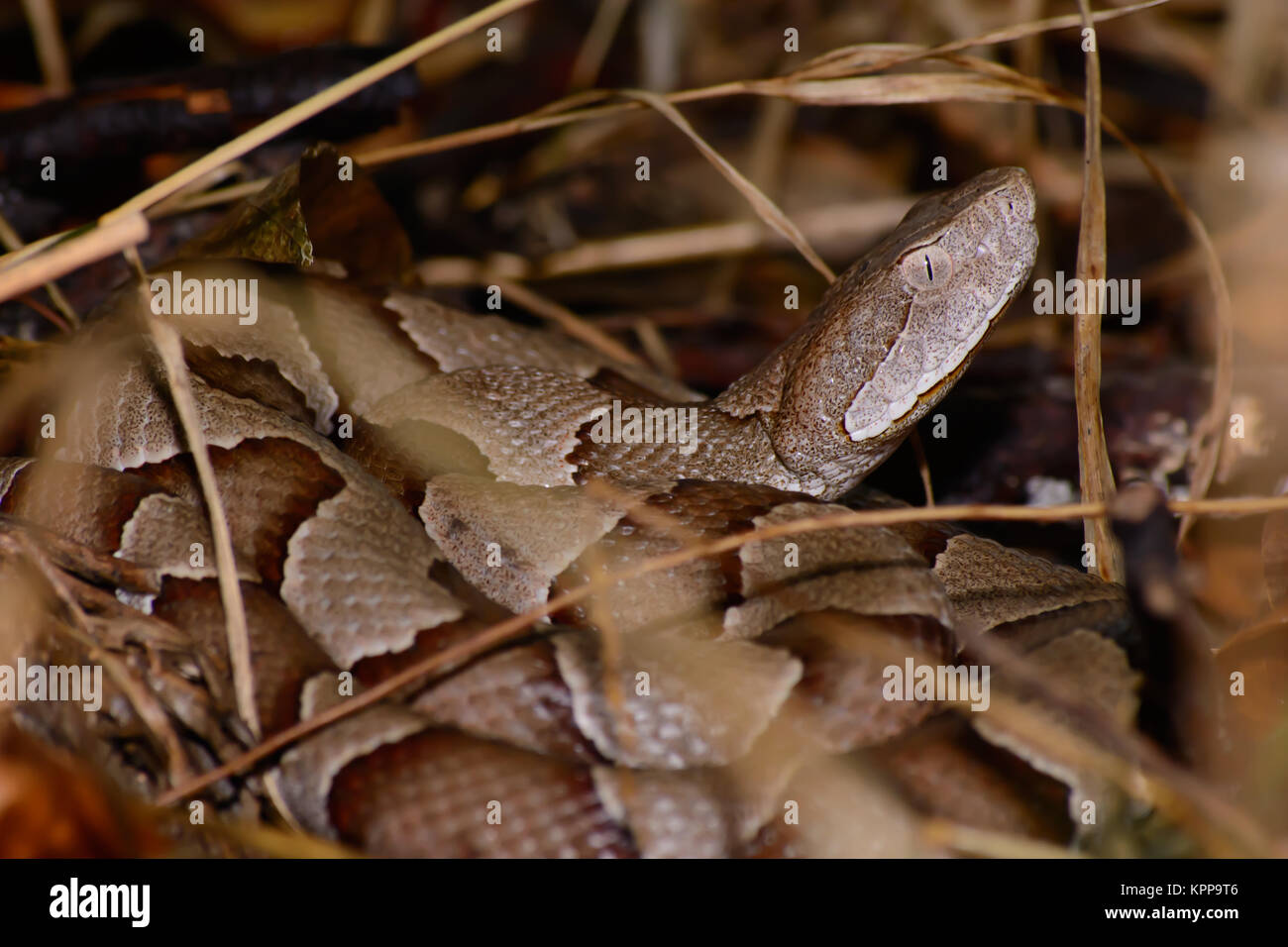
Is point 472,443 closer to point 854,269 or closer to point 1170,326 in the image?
point 854,269

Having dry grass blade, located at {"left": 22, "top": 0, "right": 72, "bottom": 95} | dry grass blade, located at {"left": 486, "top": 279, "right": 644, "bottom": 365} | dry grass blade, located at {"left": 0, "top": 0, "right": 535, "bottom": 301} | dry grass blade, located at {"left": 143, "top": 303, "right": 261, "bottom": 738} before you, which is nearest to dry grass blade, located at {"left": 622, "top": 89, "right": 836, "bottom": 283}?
dry grass blade, located at {"left": 0, "top": 0, "right": 535, "bottom": 301}

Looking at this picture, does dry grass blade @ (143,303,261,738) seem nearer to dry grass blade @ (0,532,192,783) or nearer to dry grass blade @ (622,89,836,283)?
dry grass blade @ (0,532,192,783)

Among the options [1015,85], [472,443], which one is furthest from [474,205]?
[1015,85]

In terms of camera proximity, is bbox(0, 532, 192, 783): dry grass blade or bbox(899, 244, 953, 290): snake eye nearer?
bbox(0, 532, 192, 783): dry grass blade

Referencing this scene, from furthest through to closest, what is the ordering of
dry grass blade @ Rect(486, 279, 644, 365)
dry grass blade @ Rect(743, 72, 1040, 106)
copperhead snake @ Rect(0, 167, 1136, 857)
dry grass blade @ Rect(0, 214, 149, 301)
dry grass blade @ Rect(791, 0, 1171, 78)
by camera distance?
dry grass blade @ Rect(486, 279, 644, 365) < dry grass blade @ Rect(743, 72, 1040, 106) < dry grass blade @ Rect(791, 0, 1171, 78) < copperhead snake @ Rect(0, 167, 1136, 857) < dry grass blade @ Rect(0, 214, 149, 301)

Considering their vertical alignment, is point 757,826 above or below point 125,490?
below

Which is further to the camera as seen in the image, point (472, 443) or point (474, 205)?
point (474, 205)

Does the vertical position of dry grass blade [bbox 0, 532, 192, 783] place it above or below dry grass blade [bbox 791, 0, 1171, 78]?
below
